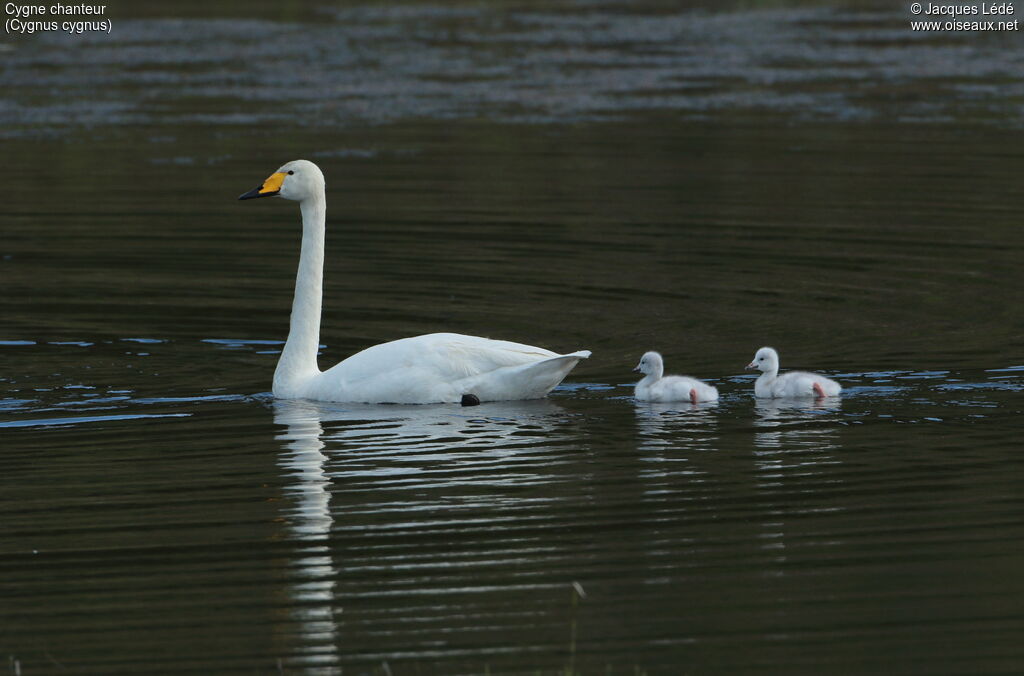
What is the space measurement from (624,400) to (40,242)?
8.19 metres

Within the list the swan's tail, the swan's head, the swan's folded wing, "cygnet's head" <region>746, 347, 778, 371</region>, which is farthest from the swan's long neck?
"cygnet's head" <region>746, 347, 778, 371</region>

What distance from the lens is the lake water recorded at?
653cm

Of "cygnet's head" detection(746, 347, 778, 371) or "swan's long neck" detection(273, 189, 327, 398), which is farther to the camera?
"swan's long neck" detection(273, 189, 327, 398)

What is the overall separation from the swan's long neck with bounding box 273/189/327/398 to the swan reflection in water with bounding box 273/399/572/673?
202 mm

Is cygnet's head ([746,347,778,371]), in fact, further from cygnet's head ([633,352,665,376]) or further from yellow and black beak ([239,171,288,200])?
yellow and black beak ([239,171,288,200])

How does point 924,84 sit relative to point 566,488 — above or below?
above

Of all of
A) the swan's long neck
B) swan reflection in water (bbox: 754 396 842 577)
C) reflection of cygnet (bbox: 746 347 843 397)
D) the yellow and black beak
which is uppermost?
the yellow and black beak

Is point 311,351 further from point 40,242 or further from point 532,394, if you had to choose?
point 40,242

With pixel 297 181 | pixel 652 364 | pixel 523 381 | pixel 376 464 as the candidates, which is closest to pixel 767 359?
pixel 652 364

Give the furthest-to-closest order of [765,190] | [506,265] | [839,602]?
[765,190] < [506,265] < [839,602]

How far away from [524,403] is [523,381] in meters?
0.23

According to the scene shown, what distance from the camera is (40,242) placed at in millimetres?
17094

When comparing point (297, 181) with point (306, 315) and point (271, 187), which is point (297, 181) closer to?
point (271, 187)

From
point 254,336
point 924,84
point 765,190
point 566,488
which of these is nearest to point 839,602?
point 566,488
